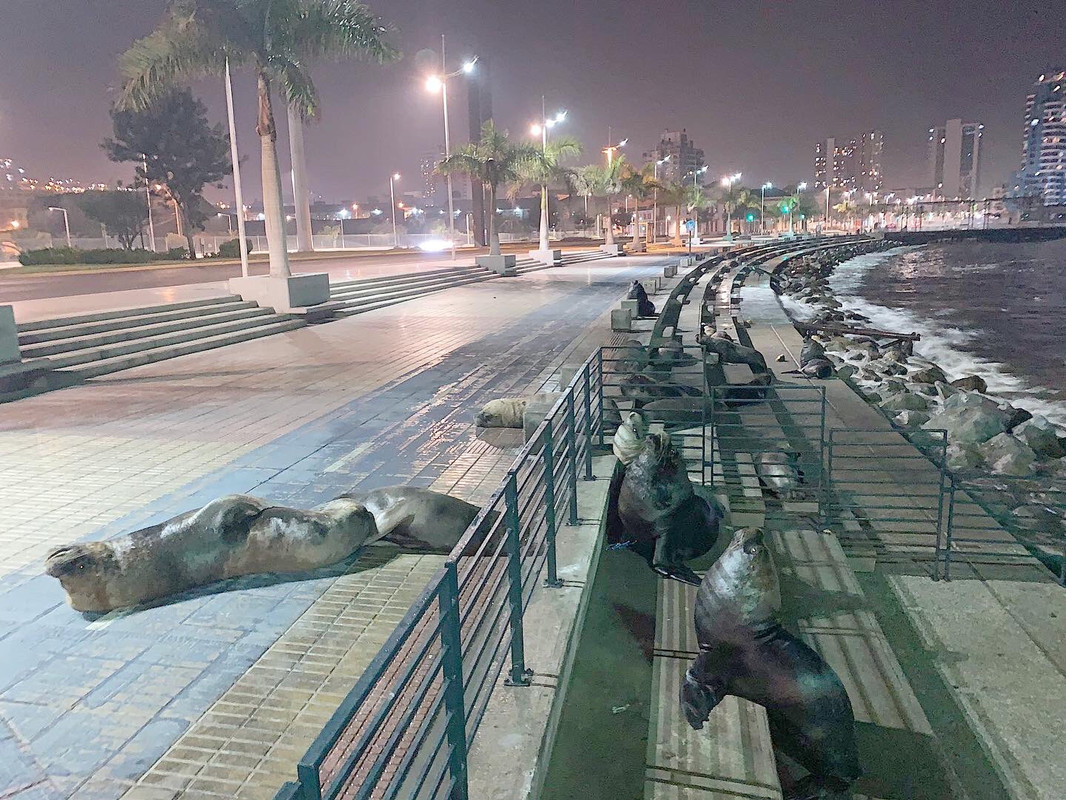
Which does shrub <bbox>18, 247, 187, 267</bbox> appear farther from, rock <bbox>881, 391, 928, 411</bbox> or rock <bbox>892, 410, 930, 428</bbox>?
rock <bbox>892, 410, 930, 428</bbox>

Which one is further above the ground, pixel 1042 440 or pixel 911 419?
pixel 911 419

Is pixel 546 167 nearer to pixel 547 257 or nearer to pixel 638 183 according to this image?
pixel 547 257

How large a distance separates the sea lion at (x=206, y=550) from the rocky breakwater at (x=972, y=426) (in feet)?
15.9

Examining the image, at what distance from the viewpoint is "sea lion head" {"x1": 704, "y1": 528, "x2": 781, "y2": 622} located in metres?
4.74

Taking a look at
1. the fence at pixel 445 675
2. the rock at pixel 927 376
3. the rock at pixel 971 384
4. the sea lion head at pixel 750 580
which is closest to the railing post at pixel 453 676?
the fence at pixel 445 675

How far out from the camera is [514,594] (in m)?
3.75

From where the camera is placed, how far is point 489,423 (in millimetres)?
8789

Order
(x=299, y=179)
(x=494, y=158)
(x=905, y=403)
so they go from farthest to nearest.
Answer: (x=299, y=179) → (x=494, y=158) → (x=905, y=403)

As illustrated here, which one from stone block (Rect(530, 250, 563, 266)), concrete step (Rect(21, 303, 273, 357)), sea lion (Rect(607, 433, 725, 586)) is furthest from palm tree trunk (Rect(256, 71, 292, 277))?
stone block (Rect(530, 250, 563, 266))

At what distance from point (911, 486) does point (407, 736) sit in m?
7.13

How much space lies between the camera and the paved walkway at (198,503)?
136 inches

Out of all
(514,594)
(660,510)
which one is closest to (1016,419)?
(660,510)

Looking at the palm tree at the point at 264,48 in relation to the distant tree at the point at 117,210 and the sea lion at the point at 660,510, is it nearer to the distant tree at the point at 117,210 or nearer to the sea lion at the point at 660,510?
the sea lion at the point at 660,510

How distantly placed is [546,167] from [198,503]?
3246 centimetres
